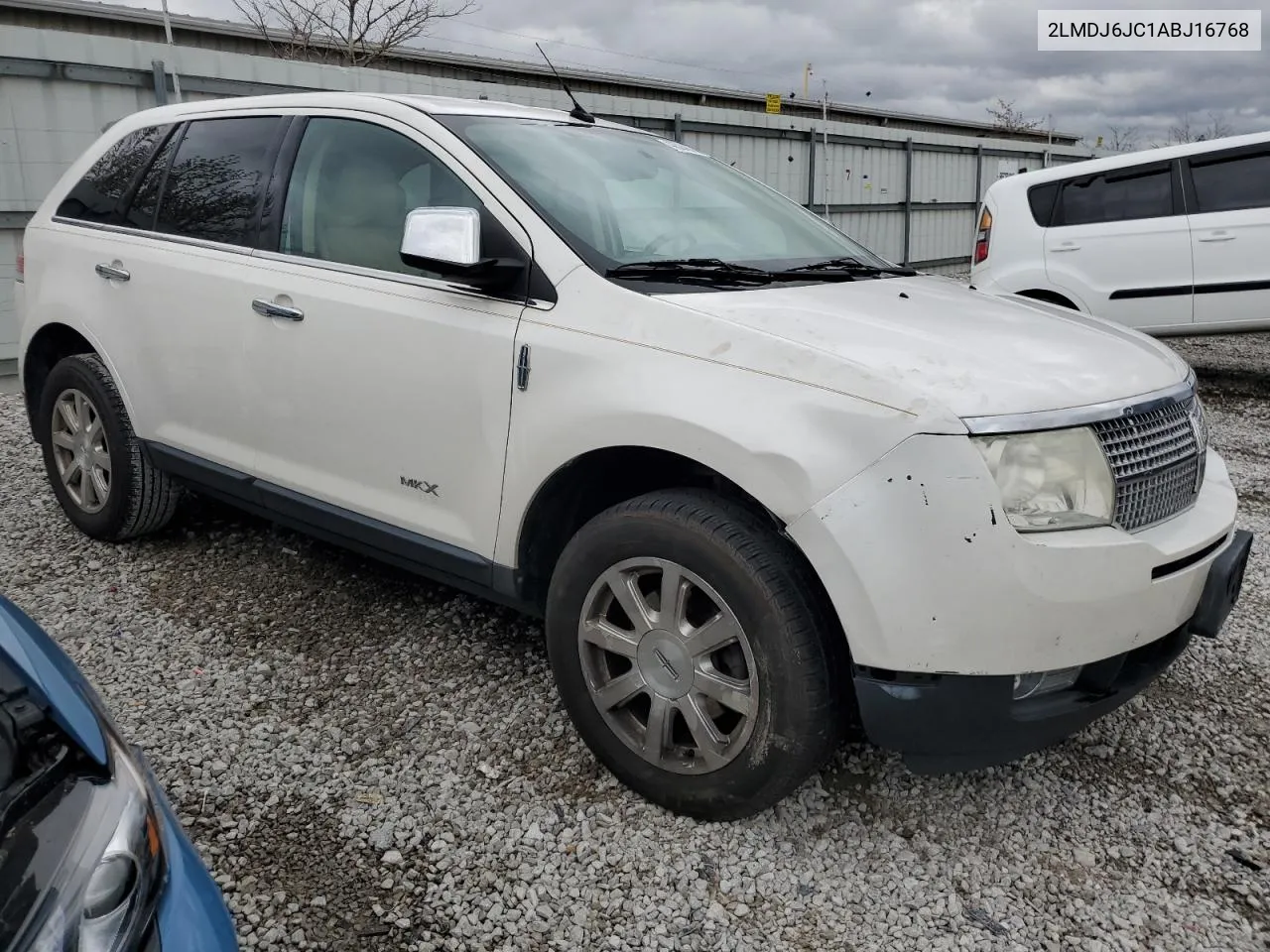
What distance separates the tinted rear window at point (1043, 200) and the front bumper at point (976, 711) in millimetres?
6455

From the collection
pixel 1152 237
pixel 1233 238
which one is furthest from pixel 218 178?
pixel 1233 238

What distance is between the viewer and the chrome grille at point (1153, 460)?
212cm

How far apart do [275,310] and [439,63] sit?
1006 inches

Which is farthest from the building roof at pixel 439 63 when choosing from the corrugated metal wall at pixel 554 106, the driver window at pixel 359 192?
the driver window at pixel 359 192

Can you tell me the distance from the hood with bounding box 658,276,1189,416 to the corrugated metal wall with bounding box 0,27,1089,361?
657 centimetres

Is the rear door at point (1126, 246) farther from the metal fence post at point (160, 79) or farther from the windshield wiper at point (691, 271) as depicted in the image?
the metal fence post at point (160, 79)

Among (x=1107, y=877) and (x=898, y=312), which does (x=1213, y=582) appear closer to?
(x=1107, y=877)

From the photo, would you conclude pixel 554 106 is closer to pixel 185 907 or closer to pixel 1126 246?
pixel 1126 246

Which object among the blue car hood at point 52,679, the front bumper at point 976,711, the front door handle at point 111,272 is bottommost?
the front bumper at point 976,711

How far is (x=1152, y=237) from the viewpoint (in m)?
7.54

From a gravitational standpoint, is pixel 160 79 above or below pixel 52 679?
above

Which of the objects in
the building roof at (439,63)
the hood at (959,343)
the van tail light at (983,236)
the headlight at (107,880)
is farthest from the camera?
the building roof at (439,63)

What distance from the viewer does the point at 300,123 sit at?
3.26m

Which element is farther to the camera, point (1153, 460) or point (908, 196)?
point (908, 196)
